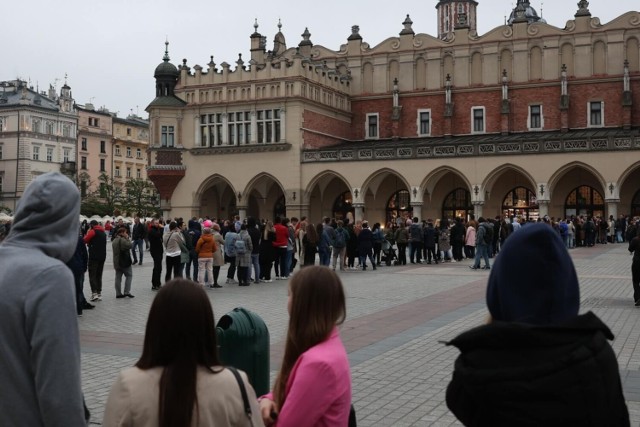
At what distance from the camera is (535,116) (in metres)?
45.7

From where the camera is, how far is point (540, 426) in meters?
2.44

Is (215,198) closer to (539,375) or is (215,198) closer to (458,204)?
(458,204)

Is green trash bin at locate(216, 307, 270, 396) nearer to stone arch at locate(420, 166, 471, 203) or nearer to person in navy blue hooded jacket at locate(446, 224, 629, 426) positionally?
person in navy blue hooded jacket at locate(446, 224, 629, 426)

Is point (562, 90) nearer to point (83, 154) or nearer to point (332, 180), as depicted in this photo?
point (332, 180)

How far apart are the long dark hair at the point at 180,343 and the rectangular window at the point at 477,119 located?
4563cm

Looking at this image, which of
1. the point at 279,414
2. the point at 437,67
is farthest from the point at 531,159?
the point at 279,414

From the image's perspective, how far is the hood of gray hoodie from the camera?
10.2 feet

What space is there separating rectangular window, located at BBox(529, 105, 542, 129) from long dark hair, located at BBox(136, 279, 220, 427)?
148 feet

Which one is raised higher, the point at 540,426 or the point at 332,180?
the point at 332,180

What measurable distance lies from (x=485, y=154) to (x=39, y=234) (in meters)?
39.2

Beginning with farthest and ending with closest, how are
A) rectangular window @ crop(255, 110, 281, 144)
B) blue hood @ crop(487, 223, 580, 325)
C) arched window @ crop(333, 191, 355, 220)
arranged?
arched window @ crop(333, 191, 355, 220) → rectangular window @ crop(255, 110, 281, 144) → blue hood @ crop(487, 223, 580, 325)

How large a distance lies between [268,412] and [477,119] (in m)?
45.5

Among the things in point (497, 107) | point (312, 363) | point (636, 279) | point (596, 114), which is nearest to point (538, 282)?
point (312, 363)

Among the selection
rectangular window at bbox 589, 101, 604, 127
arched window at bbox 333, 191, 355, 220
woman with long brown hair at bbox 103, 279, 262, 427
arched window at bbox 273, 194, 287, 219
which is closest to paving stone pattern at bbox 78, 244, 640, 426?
woman with long brown hair at bbox 103, 279, 262, 427
